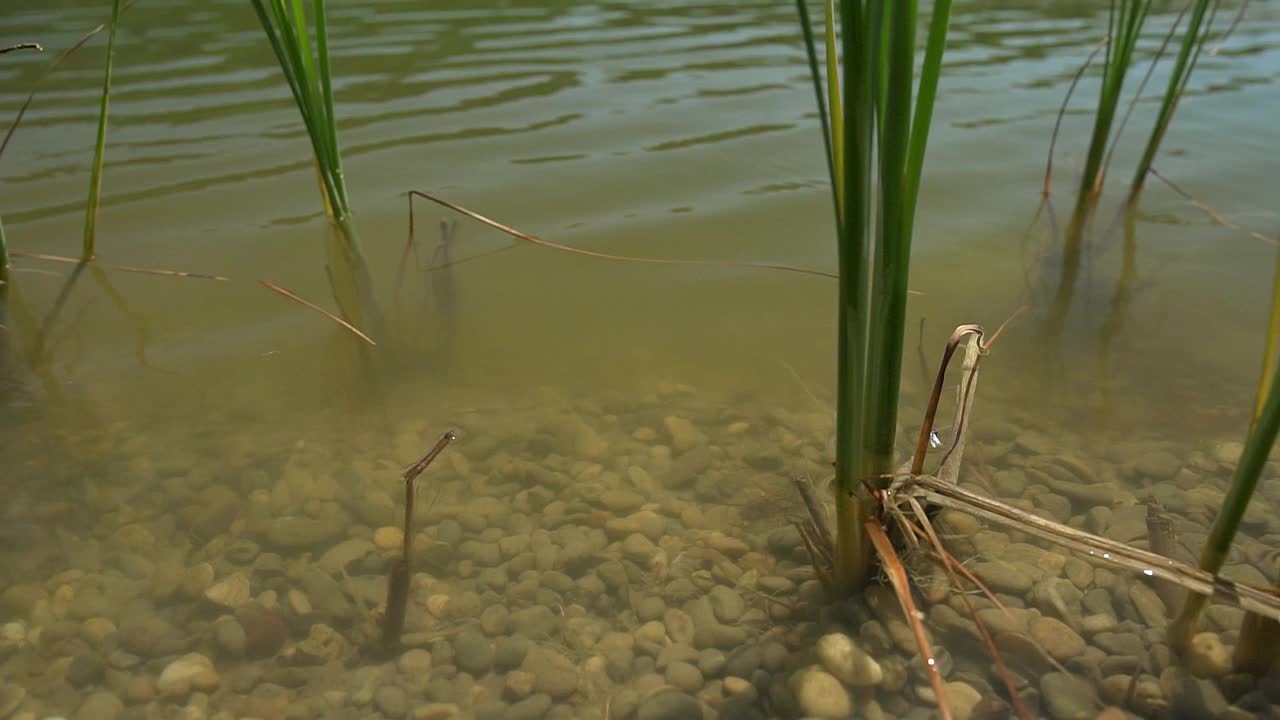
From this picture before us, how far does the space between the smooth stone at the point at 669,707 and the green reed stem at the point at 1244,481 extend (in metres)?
0.70

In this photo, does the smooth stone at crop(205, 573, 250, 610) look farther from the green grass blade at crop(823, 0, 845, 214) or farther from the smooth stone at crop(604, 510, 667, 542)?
the green grass blade at crop(823, 0, 845, 214)

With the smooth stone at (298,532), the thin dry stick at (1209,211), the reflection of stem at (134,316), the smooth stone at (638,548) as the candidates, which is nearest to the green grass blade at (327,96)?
the reflection of stem at (134,316)

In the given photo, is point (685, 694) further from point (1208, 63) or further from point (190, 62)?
point (1208, 63)

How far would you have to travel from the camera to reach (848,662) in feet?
4.31

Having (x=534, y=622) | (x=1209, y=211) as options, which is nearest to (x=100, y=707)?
(x=534, y=622)

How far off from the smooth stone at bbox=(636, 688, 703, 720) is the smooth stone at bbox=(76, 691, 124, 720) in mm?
767

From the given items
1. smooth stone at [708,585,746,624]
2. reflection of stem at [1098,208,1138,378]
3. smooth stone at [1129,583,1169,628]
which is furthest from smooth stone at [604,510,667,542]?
reflection of stem at [1098,208,1138,378]

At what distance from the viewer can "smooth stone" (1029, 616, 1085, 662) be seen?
1336 mm

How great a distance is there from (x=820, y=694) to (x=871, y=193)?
710 millimetres

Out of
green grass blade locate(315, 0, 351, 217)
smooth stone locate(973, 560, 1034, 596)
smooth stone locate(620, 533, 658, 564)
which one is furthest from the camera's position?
green grass blade locate(315, 0, 351, 217)

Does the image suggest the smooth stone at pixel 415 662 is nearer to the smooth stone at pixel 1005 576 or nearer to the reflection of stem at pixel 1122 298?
the smooth stone at pixel 1005 576

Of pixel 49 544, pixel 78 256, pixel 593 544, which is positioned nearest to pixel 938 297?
pixel 593 544

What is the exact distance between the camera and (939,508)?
1385mm

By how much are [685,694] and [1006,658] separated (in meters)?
0.48
